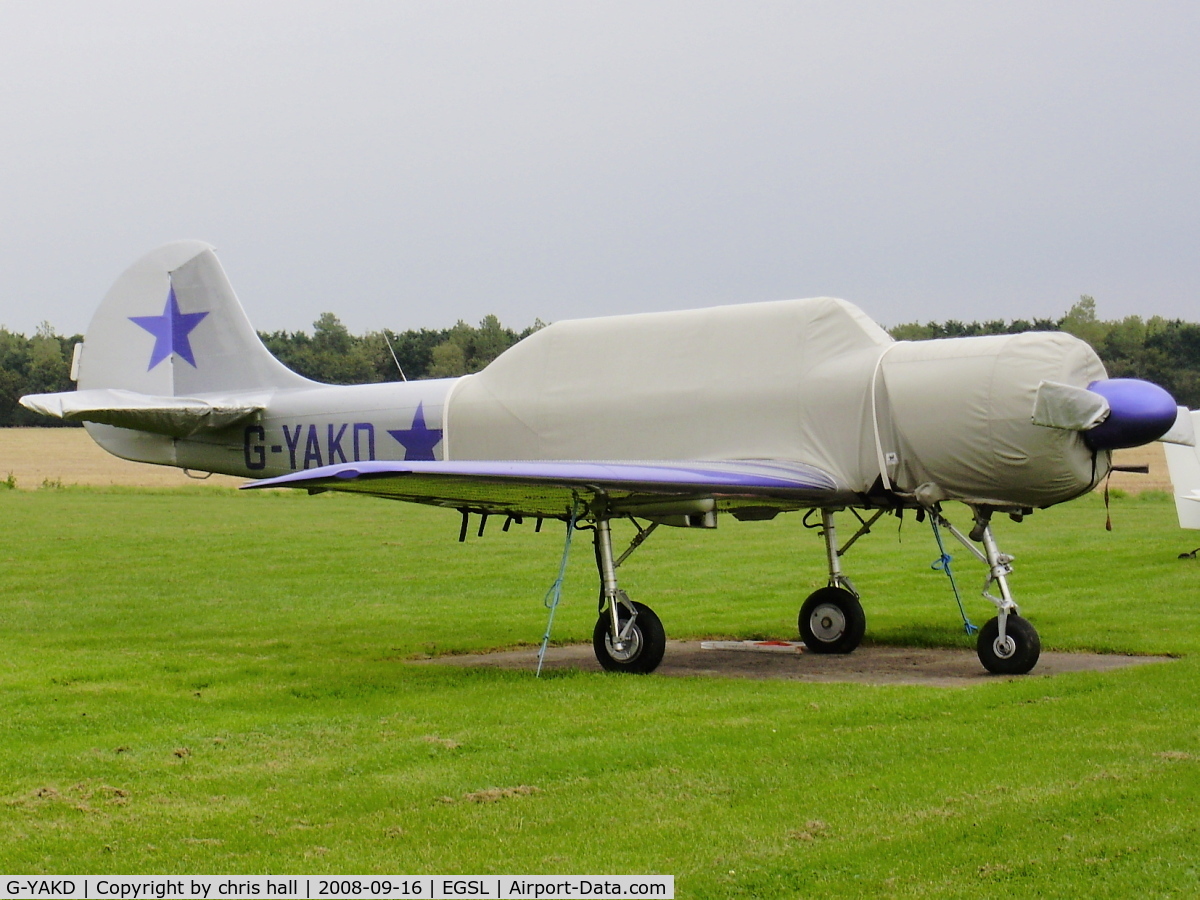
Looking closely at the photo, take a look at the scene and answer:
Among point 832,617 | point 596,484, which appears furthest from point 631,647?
point 832,617

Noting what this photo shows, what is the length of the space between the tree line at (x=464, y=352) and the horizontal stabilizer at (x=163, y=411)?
10350mm

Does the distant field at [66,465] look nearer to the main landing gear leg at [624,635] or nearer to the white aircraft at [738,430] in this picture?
the white aircraft at [738,430]

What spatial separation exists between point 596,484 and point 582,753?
294 centimetres

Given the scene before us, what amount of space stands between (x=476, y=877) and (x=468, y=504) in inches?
268

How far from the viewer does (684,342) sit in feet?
38.0

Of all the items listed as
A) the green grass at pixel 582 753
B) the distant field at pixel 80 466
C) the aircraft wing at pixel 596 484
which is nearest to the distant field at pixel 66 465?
the distant field at pixel 80 466

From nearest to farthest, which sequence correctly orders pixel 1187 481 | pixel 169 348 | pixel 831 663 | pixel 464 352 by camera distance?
pixel 831 663
pixel 169 348
pixel 1187 481
pixel 464 352

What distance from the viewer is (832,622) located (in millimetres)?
12586

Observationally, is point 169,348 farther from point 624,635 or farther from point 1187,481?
point 1187,481

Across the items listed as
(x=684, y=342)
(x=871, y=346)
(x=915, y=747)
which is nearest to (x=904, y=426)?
(x=871, y=346)

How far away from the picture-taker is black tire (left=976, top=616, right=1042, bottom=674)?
10.3 m

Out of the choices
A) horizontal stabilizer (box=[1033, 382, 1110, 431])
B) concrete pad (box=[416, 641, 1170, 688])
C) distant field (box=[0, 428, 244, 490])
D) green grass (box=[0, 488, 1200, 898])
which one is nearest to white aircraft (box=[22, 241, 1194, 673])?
horizontal stabilizer (box=[1033, 382, 1110, 431])

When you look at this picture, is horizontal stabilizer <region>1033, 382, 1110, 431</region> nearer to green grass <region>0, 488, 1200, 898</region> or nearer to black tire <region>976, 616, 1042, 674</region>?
black tire <region>976, 616, 1042, 674</region>

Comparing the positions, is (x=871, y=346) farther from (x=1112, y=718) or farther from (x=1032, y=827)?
(x=1032, y=827)
